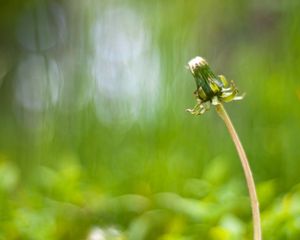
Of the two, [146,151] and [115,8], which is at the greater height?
[115,8]

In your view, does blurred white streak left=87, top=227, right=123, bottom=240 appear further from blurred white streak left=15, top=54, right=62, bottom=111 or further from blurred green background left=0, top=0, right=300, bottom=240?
blurred white streak left=15, top=54, right=62, bottom=111

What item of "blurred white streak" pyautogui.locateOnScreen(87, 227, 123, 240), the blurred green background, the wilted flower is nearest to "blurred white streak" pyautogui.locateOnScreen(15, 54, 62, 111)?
the blurred green background

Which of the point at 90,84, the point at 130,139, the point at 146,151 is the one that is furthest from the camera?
the point at 90,84

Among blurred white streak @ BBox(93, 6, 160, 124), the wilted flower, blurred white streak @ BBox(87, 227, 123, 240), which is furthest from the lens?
blurred white streak @ BBox(93, 6, 160, 124)

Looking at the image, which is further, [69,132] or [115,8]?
[115,8]

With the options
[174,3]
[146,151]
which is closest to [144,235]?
[146,151]

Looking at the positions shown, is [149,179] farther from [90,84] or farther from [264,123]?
[90,84]

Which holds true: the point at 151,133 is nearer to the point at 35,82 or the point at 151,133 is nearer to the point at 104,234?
the point at 104,234

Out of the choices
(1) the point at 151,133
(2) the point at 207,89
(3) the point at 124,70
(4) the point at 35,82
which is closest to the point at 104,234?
(2) the point at 207,89
